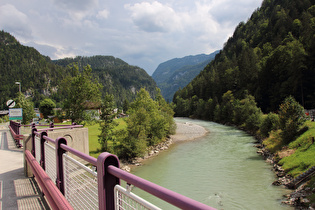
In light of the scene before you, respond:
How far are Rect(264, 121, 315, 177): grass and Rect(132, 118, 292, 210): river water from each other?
1631mm

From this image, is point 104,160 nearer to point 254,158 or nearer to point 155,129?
point 254,158

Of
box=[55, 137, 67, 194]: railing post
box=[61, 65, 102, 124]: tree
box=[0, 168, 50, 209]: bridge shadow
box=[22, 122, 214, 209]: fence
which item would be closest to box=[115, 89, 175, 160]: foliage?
box=[61, 65, 102, 124]: tree

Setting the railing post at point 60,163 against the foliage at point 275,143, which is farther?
the foliage at point 275,143

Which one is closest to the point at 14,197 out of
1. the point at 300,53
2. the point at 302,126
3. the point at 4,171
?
the point at 4,171

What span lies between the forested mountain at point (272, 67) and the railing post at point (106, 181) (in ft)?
178

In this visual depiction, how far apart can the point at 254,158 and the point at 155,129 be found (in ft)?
52.5

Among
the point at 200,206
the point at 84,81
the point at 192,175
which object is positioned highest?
the point at 84,81

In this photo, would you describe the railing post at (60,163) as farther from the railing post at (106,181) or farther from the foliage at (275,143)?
the foliage at (275,143)

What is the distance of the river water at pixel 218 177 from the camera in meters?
14.2

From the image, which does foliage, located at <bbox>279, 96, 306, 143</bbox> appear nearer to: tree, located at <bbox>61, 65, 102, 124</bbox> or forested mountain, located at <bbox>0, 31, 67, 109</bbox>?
tree, located at <bbox>61, 65, 102, 124</bbox>

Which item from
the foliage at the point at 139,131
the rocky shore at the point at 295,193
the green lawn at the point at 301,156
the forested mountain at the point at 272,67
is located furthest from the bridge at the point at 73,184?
the forested mountain at the point at 272,67

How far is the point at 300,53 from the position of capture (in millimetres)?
46188

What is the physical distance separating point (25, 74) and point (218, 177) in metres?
197

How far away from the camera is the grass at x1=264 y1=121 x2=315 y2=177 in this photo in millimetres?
16781
